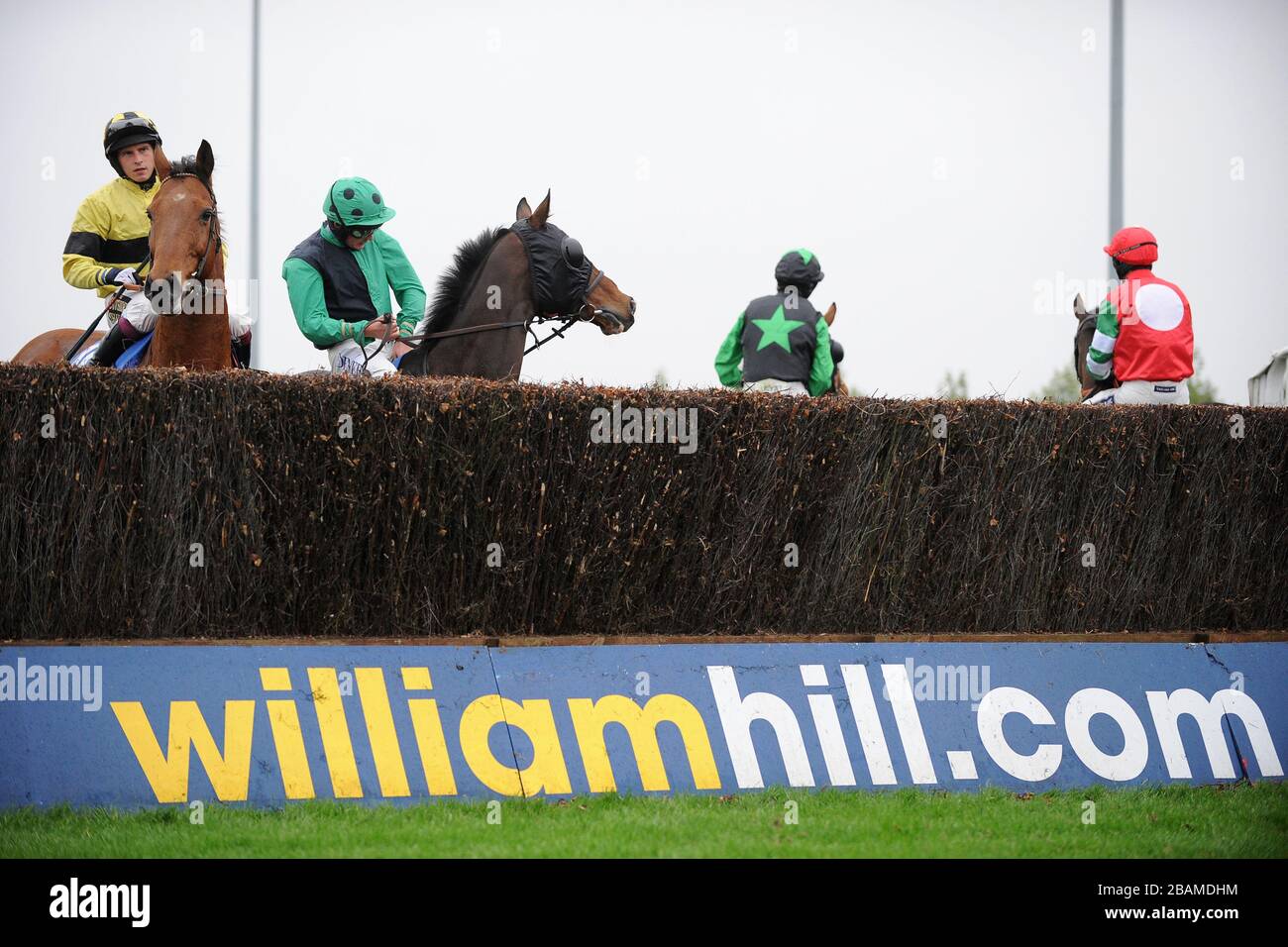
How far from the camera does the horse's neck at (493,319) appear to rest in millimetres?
9094

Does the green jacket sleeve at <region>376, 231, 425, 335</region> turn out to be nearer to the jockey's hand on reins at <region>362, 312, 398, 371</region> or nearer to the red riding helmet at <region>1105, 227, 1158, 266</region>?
the jockey's hand on reins at <region>362, 312, 398, 371</region>

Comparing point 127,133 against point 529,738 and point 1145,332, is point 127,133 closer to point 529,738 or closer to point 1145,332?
point 529,738

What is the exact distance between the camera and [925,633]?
23.0 feet

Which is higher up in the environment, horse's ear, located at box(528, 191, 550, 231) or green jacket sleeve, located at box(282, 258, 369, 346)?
horse's ear, located at box(528, 191, 550, 231)

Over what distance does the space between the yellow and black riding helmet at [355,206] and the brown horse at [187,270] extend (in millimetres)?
763

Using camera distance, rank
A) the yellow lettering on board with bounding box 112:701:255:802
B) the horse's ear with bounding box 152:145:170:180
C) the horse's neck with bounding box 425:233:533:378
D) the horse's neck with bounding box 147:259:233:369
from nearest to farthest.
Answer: the yellow lettering on board with bounding box 112:701:255:802 < the horse's neck with bounding box 147:259:233:369 < the horse's ear with bounding box 152:145:170:180 < the horse's neck with bounding box 425:233:533:378

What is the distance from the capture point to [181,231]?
7898mm

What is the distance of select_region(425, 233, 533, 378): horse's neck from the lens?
29.8 ft

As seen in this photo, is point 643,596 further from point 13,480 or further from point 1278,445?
point 1278,445

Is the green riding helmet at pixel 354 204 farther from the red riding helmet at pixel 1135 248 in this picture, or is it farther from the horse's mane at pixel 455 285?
the red riding helmet at pixel 1135 248

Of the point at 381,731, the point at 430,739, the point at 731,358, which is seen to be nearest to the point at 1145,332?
the point at 731,358

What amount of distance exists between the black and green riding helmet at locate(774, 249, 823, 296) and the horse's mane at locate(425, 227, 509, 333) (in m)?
2.29

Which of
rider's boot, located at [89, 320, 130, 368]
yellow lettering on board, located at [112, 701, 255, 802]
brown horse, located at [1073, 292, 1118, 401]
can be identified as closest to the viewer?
yellow lettering on board, located at [112, 701, 255, 802]

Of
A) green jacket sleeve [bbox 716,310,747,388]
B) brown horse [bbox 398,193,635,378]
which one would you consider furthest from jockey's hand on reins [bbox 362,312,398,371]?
green jacket sleeve [bbox 716,310,747,388]
